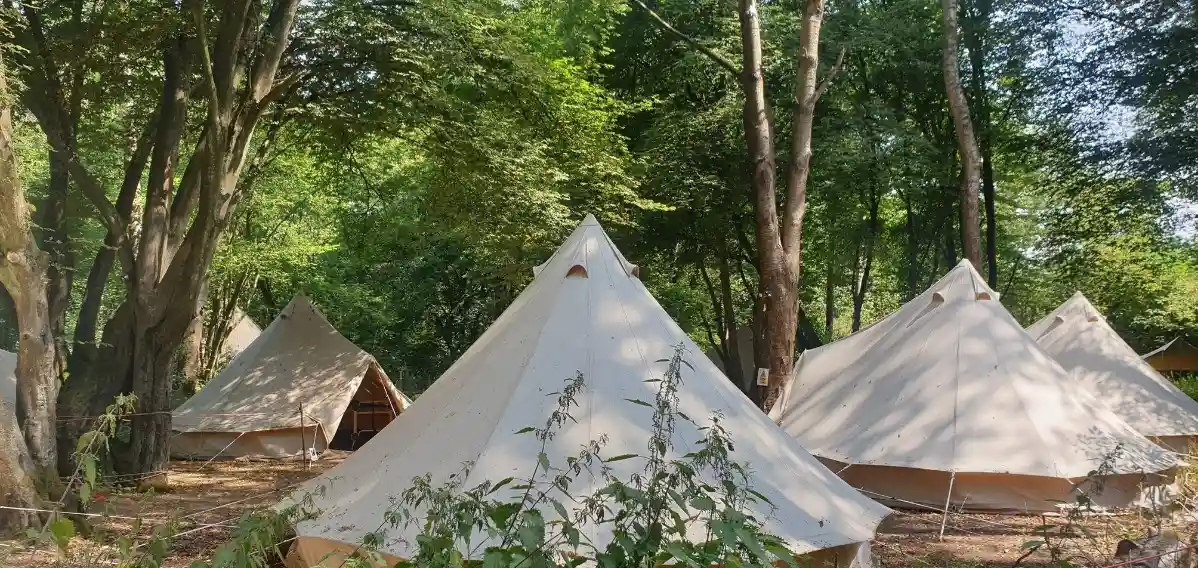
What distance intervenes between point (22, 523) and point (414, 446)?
3185mm

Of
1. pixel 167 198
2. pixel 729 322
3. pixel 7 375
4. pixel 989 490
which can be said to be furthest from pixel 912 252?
pixel 7 375

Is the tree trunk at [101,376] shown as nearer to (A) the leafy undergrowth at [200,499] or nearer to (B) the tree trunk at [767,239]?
(A) the leafy undergrowth at [200,499]

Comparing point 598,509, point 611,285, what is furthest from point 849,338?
point 598,509

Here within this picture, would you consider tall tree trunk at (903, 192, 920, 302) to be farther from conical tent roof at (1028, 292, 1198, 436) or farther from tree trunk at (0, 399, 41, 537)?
tree trunk at (0, 399, 41, 537)

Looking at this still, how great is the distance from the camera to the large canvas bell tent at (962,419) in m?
9.20

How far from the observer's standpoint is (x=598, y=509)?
2.72 m

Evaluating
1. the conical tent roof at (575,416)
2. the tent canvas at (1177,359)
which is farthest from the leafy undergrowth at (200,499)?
the tent canvas at (1177,359)

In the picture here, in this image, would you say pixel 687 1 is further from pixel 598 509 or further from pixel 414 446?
pixel 598 509

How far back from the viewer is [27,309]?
A: 753 centimetres

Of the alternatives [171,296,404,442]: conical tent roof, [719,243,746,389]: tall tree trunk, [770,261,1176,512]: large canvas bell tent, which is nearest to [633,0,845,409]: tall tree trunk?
[770,261,1176,512]: large canvas bell tent

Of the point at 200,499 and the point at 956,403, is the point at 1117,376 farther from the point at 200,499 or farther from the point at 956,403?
the point at 200,499

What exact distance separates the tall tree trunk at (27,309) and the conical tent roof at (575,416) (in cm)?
254

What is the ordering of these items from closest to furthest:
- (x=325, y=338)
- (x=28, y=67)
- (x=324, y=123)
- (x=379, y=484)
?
(x=379, y=484) → (x=28, y=67) → (x=324, y=123) → (x=325, y=338)

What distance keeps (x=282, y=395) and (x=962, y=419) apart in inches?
389
